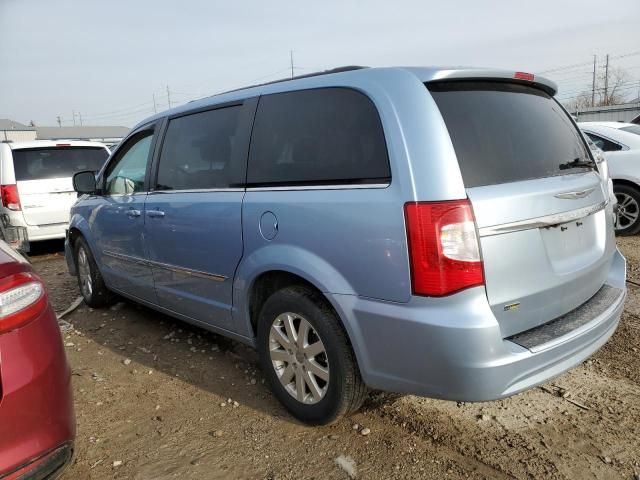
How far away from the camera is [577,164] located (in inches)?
108

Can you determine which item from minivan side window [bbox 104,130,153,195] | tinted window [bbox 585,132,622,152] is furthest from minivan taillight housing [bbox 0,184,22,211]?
tinted window [bbox 585,132,622,152]

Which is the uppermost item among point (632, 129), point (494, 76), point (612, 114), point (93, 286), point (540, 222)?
point (612, 114)

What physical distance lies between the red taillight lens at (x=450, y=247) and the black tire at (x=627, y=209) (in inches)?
232

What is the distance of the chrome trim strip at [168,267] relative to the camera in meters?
3.17

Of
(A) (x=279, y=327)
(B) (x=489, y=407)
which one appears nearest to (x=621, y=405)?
(B) (x=489, y=407)

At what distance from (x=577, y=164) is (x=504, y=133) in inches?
23.4

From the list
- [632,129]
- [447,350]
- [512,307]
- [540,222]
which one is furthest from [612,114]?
[447,350]

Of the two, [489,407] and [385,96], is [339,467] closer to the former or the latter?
[489,407]

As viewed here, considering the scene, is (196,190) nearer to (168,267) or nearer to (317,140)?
(168,267)

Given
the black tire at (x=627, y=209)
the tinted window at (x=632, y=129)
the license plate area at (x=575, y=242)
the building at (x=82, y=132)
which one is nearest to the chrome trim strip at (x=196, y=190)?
the license plate area at (x=575, y=242)

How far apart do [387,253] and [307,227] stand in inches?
19.3

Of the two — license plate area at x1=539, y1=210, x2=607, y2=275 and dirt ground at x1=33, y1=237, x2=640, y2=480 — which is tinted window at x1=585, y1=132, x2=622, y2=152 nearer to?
dirt ground at x1=33, y1=237, x2=640, y2=480

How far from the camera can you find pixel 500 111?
2.51 meters

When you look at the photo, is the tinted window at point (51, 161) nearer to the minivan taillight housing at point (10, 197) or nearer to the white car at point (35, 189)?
the white car at point (35, 189)
